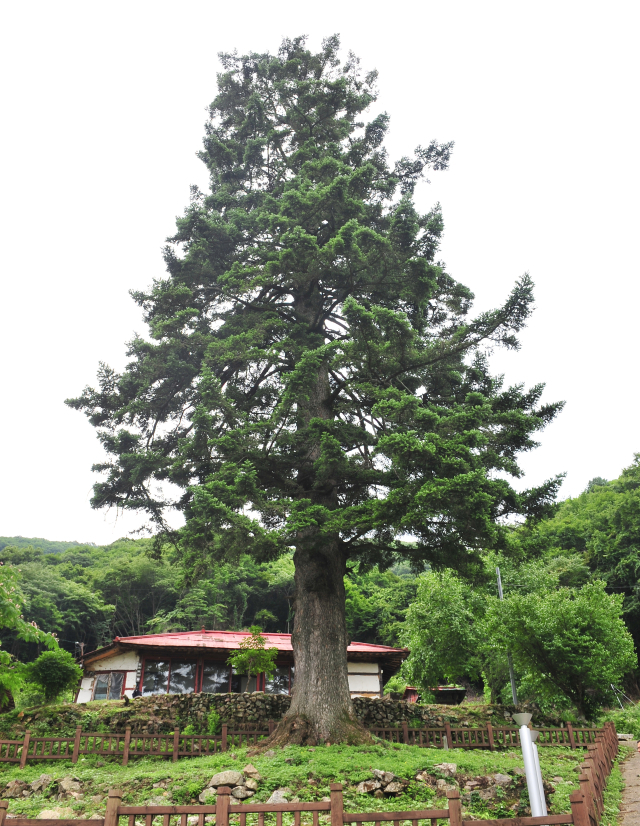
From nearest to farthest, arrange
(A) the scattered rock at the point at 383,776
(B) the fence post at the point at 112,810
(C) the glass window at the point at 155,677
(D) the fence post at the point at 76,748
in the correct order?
(B) the fence post at the point at 112,810 < (A) the scattered rock at the point at 383,776 < (D) the fence post at the point at 76,748 < (C) the glass window at the point at 155,677

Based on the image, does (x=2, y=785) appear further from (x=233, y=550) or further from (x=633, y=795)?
(x=633, y=795)

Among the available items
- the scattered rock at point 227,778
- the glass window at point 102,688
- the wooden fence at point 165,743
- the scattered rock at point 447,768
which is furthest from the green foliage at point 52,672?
the scattered rock at point 447,768

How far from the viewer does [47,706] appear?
15000 millimetres

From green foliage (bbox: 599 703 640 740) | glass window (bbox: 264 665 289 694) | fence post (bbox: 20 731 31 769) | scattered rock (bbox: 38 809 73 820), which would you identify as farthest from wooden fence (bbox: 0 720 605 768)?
green foliage (bbox: 599 703 640 740)

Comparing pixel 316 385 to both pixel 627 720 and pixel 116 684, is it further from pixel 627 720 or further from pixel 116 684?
pixel 627 720

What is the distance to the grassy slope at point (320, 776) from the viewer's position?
7938 millimetres

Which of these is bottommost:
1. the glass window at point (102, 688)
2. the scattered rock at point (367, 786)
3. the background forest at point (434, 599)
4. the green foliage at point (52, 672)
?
the scattered rock at point (367, 786)

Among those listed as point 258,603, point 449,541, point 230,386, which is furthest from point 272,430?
point 258,603

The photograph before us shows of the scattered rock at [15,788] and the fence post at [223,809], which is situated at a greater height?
the fence post at [223,809]

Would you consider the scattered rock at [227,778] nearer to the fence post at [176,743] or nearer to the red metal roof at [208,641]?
the fence post at [176,743]

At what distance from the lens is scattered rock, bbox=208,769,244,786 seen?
8.38 metres

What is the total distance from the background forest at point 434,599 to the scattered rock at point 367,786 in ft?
15.5

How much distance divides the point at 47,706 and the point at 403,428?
41.4ft

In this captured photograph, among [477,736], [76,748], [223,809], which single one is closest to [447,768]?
[477,736]
